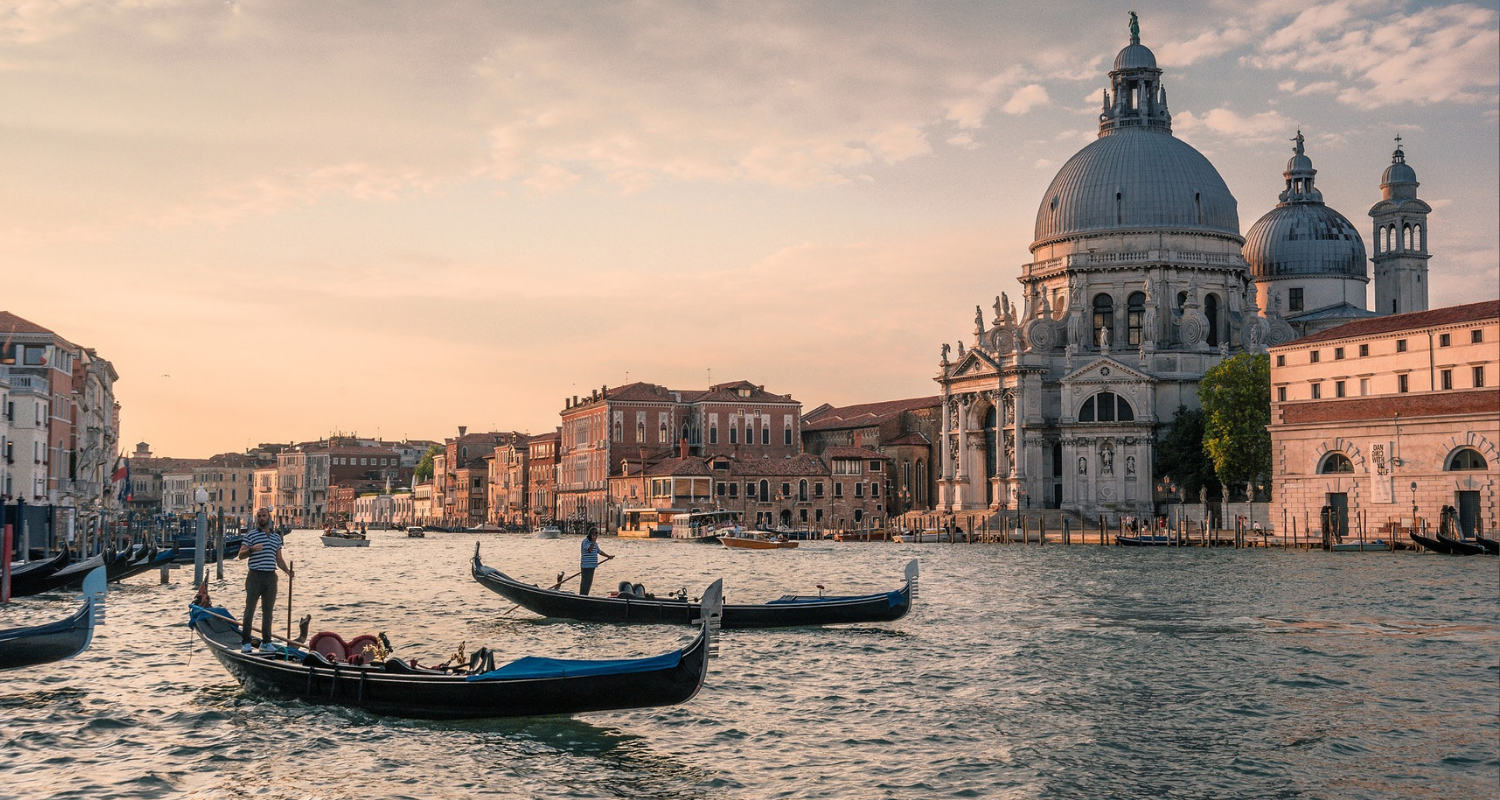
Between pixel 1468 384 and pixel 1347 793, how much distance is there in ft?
113

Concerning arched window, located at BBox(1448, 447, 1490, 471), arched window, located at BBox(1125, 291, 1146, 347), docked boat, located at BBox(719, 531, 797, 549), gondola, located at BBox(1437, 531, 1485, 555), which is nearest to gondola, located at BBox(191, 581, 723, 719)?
gondola, located at BBox(1437, 531, 1485, 555)

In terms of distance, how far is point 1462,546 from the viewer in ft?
129

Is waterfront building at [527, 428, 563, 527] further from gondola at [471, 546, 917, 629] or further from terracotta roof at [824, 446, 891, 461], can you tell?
gondola at [471, 546, 917, 629]

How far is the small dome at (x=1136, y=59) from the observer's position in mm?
75188

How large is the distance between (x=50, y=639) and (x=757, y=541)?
38.5 metres

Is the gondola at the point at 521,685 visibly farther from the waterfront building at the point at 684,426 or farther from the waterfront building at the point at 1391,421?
the waterfront building at the point at 684,426

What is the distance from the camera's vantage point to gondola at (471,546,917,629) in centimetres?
2150

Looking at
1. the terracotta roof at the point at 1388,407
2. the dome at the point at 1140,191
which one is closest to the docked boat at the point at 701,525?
the dome at the point at 1140,191

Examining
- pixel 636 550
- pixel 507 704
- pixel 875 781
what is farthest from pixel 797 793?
pixel 636 550

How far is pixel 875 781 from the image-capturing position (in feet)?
39.2

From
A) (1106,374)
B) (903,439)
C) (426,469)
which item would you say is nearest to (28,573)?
(1106,374)

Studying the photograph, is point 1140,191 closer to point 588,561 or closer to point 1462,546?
point 1462,546

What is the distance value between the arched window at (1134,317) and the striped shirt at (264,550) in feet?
193

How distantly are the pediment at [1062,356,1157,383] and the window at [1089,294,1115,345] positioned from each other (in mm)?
4188
